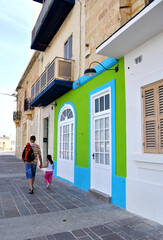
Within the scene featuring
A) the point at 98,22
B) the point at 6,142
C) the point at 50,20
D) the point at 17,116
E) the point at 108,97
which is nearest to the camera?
the point at 108,97

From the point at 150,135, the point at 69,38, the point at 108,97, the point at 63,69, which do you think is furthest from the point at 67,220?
the point at 69,38

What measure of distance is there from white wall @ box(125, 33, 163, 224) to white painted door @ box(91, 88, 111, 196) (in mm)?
978

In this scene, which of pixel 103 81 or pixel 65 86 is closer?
pixel 103 81

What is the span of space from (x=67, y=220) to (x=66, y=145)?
16.6 ft

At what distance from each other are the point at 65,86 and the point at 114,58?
11.1 feet

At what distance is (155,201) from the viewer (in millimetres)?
4246

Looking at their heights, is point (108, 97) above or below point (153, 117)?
Answer: above

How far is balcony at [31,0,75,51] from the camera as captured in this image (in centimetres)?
934

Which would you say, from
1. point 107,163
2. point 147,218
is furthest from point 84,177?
point 147,218

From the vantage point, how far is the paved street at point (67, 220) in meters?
3.64

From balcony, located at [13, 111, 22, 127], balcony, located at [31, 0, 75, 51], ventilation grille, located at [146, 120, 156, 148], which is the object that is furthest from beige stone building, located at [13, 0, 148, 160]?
balcony, located at [13, 111, 22, 127]

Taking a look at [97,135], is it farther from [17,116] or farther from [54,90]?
[17,116]

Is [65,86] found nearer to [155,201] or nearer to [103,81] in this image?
[103,81]

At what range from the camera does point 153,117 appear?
4586mm
